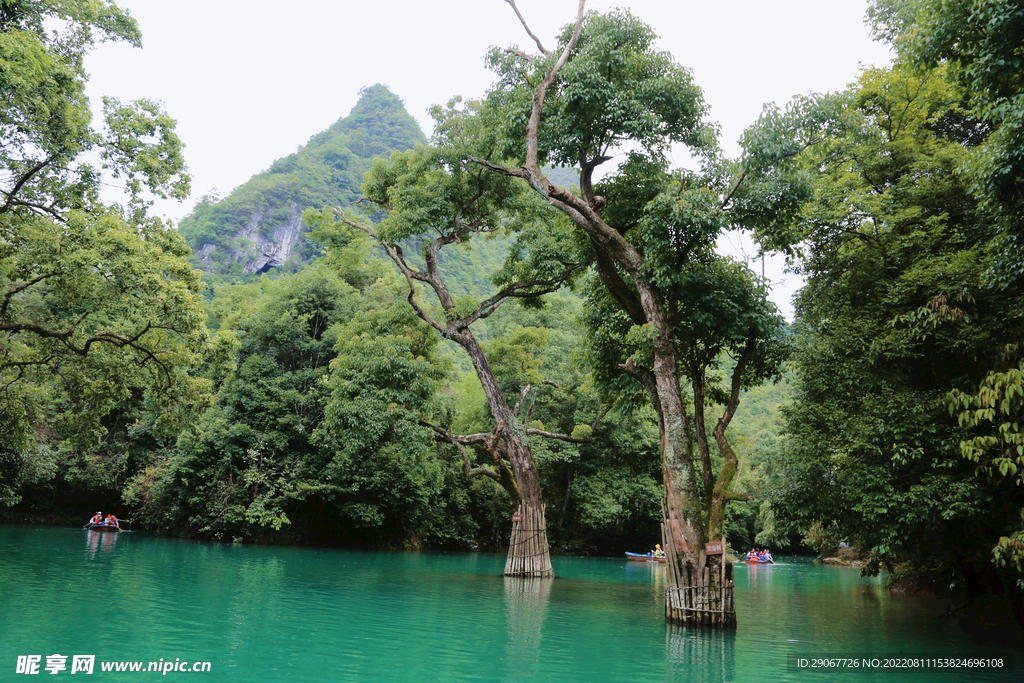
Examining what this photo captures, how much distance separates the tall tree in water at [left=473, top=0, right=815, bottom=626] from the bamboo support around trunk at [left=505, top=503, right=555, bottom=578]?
17.5 ft

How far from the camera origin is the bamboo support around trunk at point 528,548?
48.0 feet

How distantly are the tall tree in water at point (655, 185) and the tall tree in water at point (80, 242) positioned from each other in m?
6.91

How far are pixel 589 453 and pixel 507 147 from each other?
1908 cm

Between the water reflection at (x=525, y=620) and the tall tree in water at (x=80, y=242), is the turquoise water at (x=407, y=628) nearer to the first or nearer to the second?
the water reflection at (x=525, y=620)

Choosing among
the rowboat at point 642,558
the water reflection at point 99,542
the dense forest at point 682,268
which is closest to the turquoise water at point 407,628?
the water reflection at point 99,542

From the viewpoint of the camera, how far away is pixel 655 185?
10742 millimetres

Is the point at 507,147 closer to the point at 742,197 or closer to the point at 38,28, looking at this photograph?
the point at 742,197

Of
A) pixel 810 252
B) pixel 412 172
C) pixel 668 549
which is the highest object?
pixel 412 172

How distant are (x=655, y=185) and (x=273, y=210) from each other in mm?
63894

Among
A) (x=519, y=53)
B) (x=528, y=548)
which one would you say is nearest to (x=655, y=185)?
(x=519, y=53)

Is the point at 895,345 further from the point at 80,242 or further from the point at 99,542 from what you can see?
the point at 99,542

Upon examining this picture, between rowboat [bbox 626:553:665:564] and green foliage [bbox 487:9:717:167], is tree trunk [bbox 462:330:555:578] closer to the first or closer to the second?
green foliage [bbox 487:9:717:167]

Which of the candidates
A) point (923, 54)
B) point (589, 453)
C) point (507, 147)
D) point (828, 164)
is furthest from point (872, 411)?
point (589, 453)

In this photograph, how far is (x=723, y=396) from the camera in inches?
457
